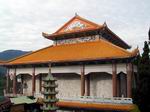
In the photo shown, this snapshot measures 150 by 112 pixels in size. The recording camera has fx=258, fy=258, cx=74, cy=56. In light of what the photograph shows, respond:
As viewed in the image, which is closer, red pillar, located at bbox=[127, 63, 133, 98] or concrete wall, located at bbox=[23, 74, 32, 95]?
red pillar, located at bbox=[127, 63, 133, 98]

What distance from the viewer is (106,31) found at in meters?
32.7

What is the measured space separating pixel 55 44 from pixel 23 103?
443 inches

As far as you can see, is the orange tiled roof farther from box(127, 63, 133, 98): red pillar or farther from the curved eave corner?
the curved eave corner

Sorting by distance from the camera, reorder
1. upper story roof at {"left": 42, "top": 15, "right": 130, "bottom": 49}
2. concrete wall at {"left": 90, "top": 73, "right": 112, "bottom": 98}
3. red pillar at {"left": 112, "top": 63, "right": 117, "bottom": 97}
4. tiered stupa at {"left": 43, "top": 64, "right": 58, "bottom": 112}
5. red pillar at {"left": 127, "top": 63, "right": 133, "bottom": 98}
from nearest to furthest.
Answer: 1. tiered stupa at {"left": 43, "top": 64, "right": 58, "bottom": 112}
2. red pillar at {"left": 127, "top": 63, "right": 133, "bottom": 98}
3. red pillar at {"left": 112, "top": 63, "right": 117, "bottom": 97}
4. concrete wall at {"left": 90, "top": 73, "right": 112, "bottom": 98}
5. upper story roof at {"left": 42, "top": 15, "right": 130, "bottom": 49}

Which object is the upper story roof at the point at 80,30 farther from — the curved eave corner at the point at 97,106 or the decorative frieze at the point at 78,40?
the curved eave corner at the point at 97,106

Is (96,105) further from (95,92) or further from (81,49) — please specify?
(81,49)

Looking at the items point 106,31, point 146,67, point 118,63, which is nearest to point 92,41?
point 106,31

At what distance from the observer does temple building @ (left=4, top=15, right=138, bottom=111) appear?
25594 millimetres

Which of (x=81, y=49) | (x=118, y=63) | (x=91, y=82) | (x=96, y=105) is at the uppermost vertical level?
(x=81, y=49)

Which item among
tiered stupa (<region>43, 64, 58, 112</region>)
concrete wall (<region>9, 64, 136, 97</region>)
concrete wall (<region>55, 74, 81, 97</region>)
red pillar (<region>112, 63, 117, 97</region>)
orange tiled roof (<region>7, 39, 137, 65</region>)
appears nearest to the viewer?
tiered stupa (<region>43, 64, 58, 112</region>)

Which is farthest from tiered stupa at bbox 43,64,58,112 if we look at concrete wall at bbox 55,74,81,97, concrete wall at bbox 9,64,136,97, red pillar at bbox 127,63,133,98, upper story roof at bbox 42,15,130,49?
upper story roof at bbox 42,15,130,49

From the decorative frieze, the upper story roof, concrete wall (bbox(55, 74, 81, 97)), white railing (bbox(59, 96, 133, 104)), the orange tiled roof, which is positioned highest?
the upper story roof

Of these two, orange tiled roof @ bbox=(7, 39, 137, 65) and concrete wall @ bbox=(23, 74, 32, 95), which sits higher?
orange tiled roof @ bbox=(7, 39, 137, 65)

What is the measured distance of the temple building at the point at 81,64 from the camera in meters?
25.6
